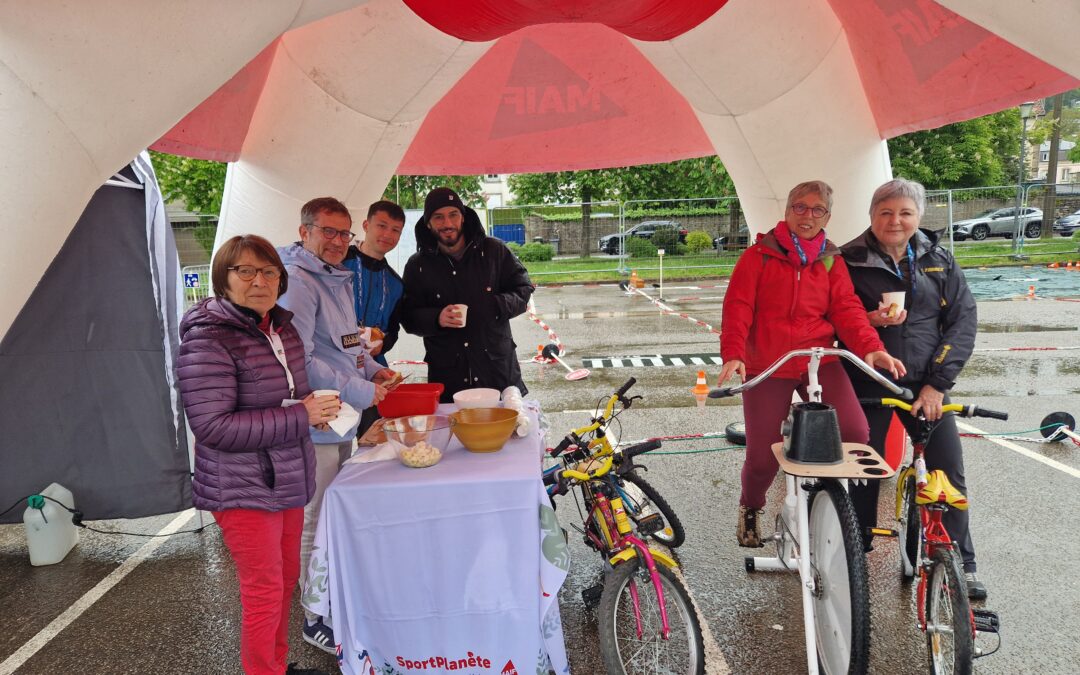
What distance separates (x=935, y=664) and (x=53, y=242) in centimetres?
353

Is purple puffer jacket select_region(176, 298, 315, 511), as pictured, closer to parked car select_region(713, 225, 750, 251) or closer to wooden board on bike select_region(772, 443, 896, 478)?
wooden board on bike select_region(772, 443, 896, 478)

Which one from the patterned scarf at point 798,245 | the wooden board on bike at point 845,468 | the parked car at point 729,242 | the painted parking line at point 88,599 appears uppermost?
the parked car at point 729,242

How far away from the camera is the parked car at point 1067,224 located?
22.1m

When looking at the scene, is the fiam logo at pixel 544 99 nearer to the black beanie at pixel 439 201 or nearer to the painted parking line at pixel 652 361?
the black beanie at pixel 439 201

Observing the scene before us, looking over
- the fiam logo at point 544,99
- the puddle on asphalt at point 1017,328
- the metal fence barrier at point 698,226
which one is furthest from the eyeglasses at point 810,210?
the metal fence barrier at point 698,226

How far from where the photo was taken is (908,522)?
10.2ft

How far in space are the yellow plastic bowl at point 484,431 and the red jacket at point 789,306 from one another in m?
1.14

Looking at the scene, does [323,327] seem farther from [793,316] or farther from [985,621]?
[985,621]

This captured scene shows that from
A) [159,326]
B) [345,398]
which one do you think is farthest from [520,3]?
[159,326]

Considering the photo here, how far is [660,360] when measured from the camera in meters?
8.73

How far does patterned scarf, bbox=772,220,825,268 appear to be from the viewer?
3.14 meters

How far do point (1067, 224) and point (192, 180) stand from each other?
93.4 ft

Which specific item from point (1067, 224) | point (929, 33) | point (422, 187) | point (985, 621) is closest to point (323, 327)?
point (985, 621)

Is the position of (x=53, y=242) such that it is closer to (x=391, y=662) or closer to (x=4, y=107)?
(x=4, y=107)
